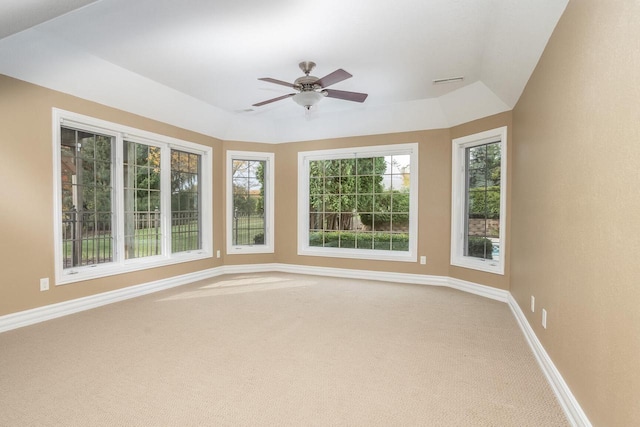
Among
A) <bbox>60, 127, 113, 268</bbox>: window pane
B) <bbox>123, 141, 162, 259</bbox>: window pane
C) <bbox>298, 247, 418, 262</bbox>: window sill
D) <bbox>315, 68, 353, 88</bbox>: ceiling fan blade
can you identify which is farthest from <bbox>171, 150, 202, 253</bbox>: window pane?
<bbox>315, 68, 353, 88</bbox>: ceiling fan blade

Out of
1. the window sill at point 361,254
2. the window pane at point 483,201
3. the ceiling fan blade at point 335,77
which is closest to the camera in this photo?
the ceiling fan blade at point 335,77

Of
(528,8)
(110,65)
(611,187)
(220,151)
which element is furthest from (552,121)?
(220,151)

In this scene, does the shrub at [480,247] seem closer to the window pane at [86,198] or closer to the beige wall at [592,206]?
the beige wall at [592,206]

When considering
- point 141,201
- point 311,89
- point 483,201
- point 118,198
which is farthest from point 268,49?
point 483,201

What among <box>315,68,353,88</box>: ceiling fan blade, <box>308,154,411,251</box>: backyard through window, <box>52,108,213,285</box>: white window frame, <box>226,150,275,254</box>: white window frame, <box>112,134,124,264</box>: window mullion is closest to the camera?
<box>315,68,353,88</box>: ceiling fan blade

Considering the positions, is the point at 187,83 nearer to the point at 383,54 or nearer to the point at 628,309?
the point at 383,54

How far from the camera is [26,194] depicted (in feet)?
10.6

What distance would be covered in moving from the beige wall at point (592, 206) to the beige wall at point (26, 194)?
14.9 feet

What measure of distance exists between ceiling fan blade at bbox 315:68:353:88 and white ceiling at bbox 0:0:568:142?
0.34m

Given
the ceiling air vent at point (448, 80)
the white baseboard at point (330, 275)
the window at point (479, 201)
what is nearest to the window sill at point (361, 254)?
the white baseboard at point (330, 275)

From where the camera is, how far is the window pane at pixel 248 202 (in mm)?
5996

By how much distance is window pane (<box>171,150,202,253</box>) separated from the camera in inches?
202

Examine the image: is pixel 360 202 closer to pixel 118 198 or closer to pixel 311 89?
pixel 311 89

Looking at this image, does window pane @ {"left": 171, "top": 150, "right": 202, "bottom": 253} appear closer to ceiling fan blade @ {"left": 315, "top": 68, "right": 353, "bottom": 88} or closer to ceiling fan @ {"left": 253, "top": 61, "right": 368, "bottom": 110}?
ceiling fan @ {"left": 253, "top": 61, "right": 368, "bottom": 110}
